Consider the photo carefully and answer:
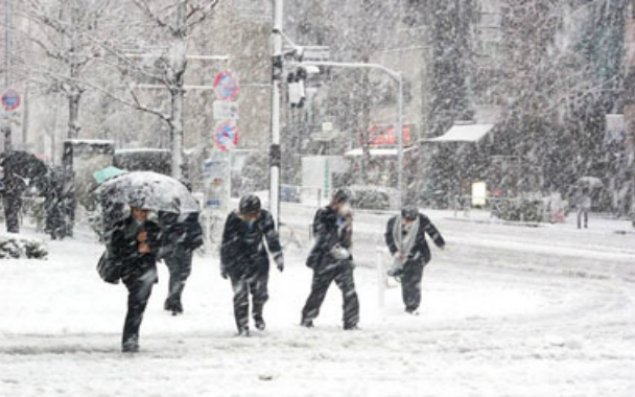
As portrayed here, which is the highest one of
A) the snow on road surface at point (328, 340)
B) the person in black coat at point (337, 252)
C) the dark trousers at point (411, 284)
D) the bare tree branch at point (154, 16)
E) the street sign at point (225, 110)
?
the bare tree branch at point (154, 16)

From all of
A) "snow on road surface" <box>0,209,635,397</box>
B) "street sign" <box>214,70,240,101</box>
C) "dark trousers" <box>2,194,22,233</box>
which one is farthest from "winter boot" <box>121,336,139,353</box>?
"dark trousers" <box>2,194,22,233</box>

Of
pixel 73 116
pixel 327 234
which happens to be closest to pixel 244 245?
pixel 327 234

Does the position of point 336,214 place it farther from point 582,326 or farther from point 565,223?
point 565,223

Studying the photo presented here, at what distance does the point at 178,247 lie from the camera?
12430mm

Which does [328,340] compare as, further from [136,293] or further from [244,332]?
[136,293]

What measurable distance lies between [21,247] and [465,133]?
33235mm

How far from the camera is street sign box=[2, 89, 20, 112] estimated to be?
23.0 m

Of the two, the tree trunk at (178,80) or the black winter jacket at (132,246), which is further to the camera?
the tree trunk at (178,80)

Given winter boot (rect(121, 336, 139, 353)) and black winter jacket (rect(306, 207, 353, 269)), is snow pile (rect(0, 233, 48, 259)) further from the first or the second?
winter boot (rect(121, 336, 139, 353))

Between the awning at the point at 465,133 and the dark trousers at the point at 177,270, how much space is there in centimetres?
3535

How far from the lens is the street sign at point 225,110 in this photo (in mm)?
18266

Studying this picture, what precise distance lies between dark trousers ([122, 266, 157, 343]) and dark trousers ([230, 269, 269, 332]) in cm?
141

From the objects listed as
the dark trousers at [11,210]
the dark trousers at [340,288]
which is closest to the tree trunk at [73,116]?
the dark trousers at [11,210]

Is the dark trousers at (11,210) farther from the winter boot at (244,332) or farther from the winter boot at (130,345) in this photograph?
the winter boot at (130,345)
